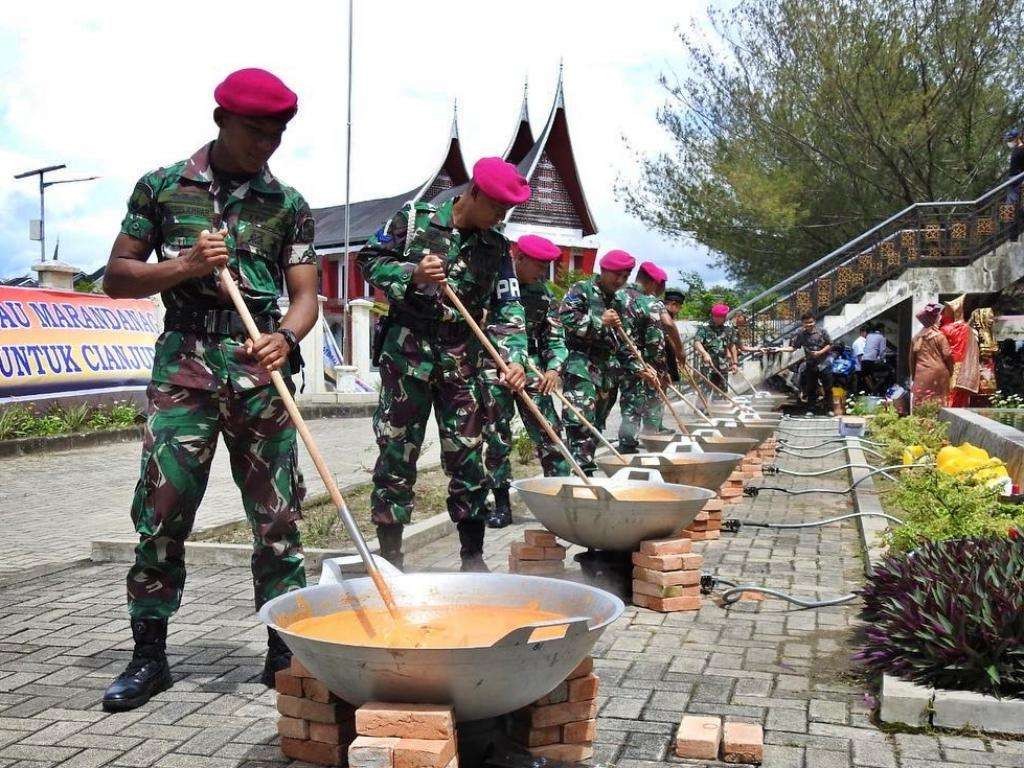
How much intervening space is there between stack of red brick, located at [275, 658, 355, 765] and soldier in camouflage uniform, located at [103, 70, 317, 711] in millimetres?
815

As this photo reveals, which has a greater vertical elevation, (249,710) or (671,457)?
(671,457)

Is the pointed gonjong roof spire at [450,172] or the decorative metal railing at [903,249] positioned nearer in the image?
the decorative metal railing at [903,249]

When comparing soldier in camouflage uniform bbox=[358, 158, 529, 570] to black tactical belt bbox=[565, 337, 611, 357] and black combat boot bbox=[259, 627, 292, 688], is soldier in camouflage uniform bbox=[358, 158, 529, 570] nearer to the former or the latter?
black combat boot bbox=[259, 627, 292, 688]

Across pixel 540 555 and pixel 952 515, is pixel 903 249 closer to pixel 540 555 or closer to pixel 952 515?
pixel 952 515

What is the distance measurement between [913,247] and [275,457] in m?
20.6

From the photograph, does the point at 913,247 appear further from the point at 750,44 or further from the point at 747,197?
the point at 750,44

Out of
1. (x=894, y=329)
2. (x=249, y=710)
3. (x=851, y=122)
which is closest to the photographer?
(x=249, y=710)

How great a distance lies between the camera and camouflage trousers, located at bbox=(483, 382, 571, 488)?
5.91 meters

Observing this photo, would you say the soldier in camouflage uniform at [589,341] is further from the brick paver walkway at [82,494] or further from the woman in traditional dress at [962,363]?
the woman in traditional dress at [962,363]

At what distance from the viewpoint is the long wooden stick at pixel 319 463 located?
3.38 m

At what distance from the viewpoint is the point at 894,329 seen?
3103 cm

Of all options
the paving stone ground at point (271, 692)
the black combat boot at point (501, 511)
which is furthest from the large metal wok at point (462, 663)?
the black combat boot at point (501, 511)

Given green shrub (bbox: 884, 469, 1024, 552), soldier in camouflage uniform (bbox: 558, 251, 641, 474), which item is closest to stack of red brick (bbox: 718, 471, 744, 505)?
soldier in camouflage uniform (bbox: 558, 251, 641, 474)

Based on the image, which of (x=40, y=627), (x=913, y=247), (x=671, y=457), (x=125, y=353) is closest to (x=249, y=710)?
(x=40, y=627)
